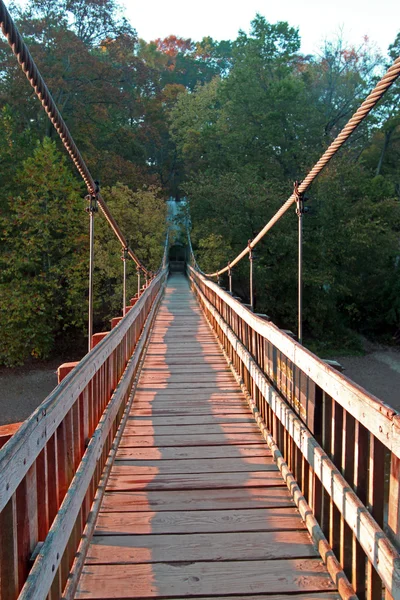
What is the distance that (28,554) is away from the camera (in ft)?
5.45

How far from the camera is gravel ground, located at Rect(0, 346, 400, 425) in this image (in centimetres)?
1628

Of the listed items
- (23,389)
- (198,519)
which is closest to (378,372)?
(23,389)

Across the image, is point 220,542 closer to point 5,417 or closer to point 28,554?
point 28,554

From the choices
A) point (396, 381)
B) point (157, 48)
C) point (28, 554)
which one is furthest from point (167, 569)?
point (157, 48)

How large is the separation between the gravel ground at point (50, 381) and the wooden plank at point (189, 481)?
12961 mm

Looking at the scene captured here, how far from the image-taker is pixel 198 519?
255 centimetres

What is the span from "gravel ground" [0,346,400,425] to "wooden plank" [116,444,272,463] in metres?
12.6

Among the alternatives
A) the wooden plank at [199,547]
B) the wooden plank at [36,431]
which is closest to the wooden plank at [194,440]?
the wooden plank at [36,431]

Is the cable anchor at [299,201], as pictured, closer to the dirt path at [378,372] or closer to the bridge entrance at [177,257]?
the dirt path at [378,372]

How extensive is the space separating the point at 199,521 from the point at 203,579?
47 cm

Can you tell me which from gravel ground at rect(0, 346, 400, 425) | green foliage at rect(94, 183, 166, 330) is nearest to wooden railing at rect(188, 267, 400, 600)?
gravel ground at rect(0, 346, 400, 425)

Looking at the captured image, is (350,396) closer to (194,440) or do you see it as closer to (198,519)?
(198,519)

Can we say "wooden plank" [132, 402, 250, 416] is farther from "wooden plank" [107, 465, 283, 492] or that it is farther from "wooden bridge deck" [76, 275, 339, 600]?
"wooden plank" [107, 465, 283, 492]

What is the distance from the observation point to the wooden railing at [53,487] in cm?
147
